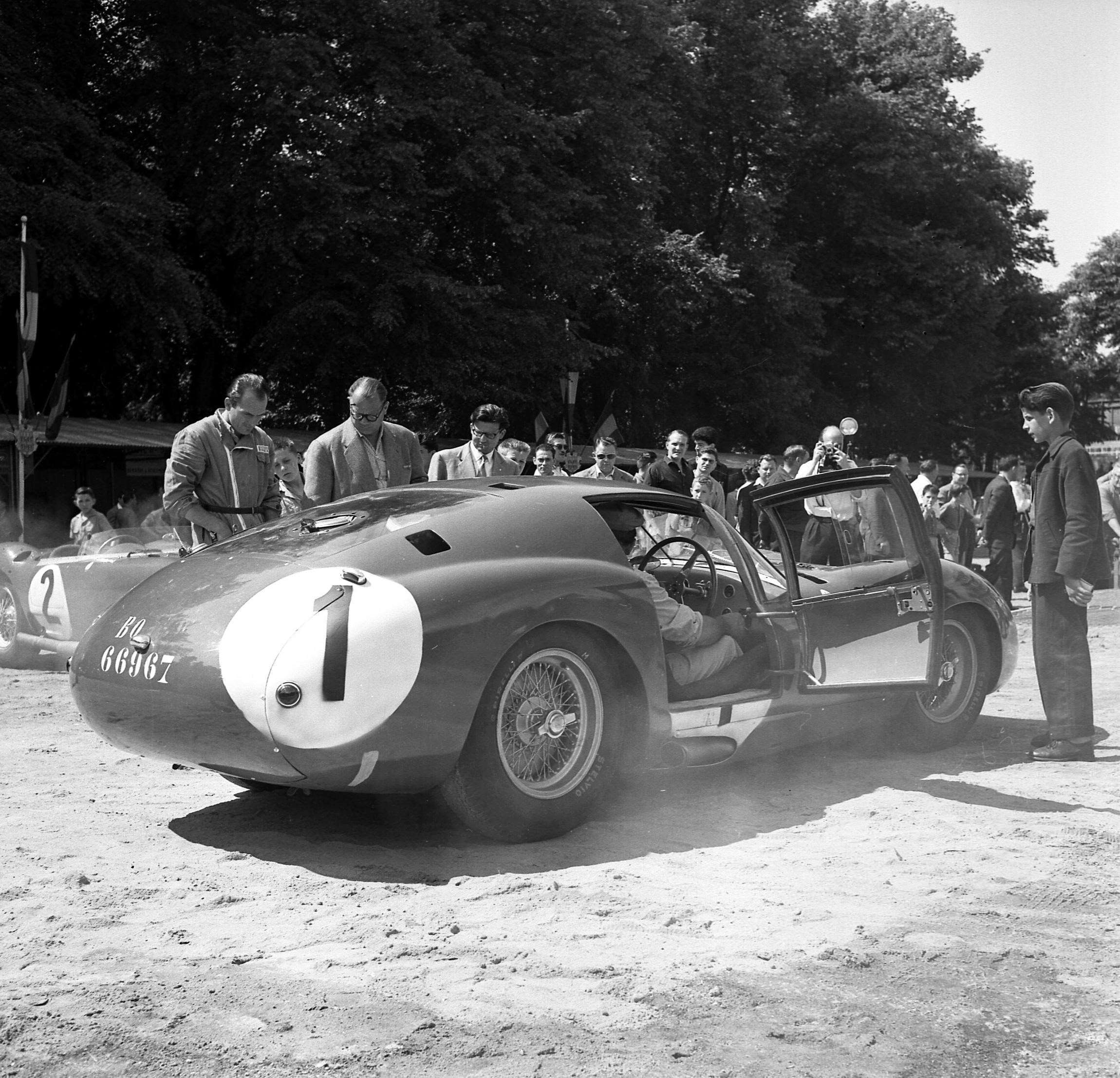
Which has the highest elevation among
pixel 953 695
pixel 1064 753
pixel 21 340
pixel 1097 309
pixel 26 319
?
pixel 1097 309

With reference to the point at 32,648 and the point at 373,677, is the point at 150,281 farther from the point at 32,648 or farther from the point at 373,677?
the point at 373,677

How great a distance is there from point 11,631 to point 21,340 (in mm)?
9741

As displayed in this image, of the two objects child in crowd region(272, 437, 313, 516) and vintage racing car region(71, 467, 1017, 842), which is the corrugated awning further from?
vintage racing car region(71, 467, 1017, 842)

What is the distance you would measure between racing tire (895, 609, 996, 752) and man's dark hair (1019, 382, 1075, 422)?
1.11 meters

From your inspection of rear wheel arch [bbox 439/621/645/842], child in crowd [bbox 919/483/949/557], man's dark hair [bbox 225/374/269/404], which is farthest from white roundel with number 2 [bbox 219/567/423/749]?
child in crowd [bbox 919/483/949/557]

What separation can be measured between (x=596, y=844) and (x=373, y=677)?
1076mm

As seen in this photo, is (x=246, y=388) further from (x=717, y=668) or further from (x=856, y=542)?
(x=856, y=542)

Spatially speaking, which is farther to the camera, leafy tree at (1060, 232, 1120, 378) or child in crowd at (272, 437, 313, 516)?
leafy tree at (1060, 232, 1120, 378)

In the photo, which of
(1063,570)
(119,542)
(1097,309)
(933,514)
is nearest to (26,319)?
(119,542)

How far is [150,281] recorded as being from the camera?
2238cm

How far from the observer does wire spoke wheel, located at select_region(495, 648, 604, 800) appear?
4.91m

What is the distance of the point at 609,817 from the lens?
545 centimetres

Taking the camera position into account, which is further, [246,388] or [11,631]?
[11,631]

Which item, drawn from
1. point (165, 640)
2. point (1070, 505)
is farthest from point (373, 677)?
point (1070, 505)
